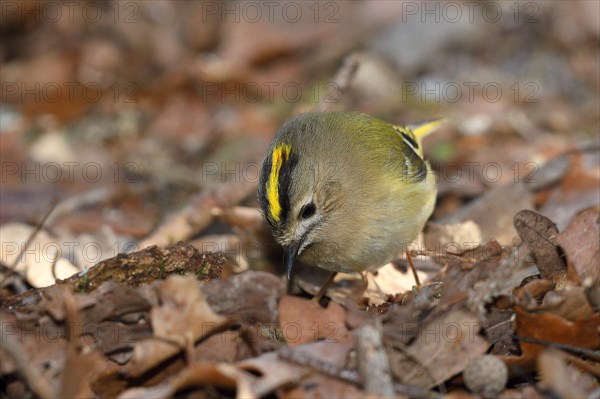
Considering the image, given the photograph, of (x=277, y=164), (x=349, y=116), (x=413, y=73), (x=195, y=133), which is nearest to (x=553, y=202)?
(x=349, y=116)

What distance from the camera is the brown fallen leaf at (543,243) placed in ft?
10.7

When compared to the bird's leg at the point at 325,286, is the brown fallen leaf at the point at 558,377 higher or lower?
higher

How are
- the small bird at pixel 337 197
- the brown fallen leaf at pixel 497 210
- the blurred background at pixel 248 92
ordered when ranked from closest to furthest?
1. the small bird at pixel 337 197
2. the brown fallen leaf at pixel 497 210
3. the blurred background at pixel 248 92

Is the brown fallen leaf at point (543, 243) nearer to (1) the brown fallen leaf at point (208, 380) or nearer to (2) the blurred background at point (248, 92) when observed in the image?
(1) the brown fallen leaf at point (208, 380)

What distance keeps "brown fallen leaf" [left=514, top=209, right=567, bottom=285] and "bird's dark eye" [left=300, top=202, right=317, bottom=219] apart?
4.01 feet

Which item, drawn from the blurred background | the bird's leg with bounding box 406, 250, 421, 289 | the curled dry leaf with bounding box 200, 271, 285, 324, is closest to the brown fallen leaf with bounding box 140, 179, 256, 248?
the blurred background

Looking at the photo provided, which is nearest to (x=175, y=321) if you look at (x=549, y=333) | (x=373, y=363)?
(x=373, y=363)

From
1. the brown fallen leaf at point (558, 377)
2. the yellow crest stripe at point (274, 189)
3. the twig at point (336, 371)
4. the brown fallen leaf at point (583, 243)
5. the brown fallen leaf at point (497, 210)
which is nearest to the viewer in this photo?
the brown fallen leaf at point (558, 377)

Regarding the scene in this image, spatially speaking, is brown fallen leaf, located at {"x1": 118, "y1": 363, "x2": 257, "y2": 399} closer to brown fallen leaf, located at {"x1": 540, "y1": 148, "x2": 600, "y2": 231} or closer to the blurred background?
the blurred background

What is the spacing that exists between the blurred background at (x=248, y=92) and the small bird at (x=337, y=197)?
0.74 m

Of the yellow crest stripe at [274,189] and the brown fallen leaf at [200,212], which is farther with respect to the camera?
the brown fallen leaf at [200,212]

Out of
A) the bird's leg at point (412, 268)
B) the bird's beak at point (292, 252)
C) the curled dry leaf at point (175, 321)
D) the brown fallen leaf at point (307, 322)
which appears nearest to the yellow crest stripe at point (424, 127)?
the bird's leg at point (412, 268)

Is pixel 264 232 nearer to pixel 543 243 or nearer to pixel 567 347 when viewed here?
pixel 543 243

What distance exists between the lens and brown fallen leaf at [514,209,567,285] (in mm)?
3260
